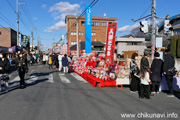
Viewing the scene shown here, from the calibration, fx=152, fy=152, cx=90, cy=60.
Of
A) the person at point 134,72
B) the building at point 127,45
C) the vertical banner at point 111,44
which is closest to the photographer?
the person at point 134,72

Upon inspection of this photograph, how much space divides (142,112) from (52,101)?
3.09 m

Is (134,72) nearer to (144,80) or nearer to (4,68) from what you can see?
(144,80)

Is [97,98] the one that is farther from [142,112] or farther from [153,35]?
[153,35]

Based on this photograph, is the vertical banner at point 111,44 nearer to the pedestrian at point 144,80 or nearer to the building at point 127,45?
the pedestrian at point 144,80

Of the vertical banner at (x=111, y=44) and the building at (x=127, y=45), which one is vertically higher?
the building at (x=127, y=45)

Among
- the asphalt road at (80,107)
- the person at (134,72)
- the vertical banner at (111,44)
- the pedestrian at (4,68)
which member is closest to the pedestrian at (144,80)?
the asphalt road at (80,107)

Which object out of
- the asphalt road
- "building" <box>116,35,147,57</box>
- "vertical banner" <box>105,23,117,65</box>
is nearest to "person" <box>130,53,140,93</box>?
the asphalt road

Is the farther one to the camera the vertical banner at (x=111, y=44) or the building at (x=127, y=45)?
the building at (x=127, y=45)

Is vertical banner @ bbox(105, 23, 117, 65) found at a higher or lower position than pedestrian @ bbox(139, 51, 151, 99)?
higher

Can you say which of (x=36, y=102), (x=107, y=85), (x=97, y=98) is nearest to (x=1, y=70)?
(x=36, y=102)

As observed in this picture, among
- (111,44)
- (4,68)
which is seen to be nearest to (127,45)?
(111,44)

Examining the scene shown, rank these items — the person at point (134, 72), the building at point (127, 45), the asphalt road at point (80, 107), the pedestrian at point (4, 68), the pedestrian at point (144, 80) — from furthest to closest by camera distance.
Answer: the building at point (127, 45)
the pedestrian at point (4, 68)
the person at point (134, 72)
the pedestrian at point (144, 80)
the asphalt road at point (80, 107)

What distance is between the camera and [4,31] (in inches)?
1612

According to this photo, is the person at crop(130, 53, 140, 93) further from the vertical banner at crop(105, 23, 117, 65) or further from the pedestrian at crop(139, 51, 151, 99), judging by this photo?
the vertical banner at crop(105, 23, 117, 65)
